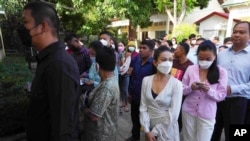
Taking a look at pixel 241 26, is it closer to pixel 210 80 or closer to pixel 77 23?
pixel 210 80

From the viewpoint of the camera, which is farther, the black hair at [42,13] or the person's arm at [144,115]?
the person's arm at [144,115]

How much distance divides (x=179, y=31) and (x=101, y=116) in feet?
49.2

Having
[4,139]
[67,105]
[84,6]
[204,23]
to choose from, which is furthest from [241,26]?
[204,23]

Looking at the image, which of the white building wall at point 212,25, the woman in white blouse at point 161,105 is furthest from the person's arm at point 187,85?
the white building wall at point 212,25

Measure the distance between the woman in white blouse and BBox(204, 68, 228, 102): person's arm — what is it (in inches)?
17.4

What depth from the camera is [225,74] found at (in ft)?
10.2

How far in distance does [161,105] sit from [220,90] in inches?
31.3

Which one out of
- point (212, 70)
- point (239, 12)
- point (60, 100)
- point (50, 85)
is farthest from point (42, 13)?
point (239, 12)

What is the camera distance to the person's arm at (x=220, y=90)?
9.81 ft

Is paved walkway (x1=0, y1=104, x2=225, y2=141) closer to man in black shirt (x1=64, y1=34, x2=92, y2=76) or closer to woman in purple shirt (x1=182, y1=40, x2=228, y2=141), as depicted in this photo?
man in black shirt (x1=64, y1=34, x2=92, y2=76)

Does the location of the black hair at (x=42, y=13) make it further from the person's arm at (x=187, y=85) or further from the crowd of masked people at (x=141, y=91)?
the person's arm at (x=187, y=85)

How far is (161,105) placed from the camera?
2.82m

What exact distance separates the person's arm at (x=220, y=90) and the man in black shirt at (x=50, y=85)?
69.9 inches

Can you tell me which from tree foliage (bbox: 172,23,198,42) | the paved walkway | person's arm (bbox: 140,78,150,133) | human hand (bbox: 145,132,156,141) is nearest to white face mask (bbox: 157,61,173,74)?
person's arm (bbox: 140,78,150,133)
